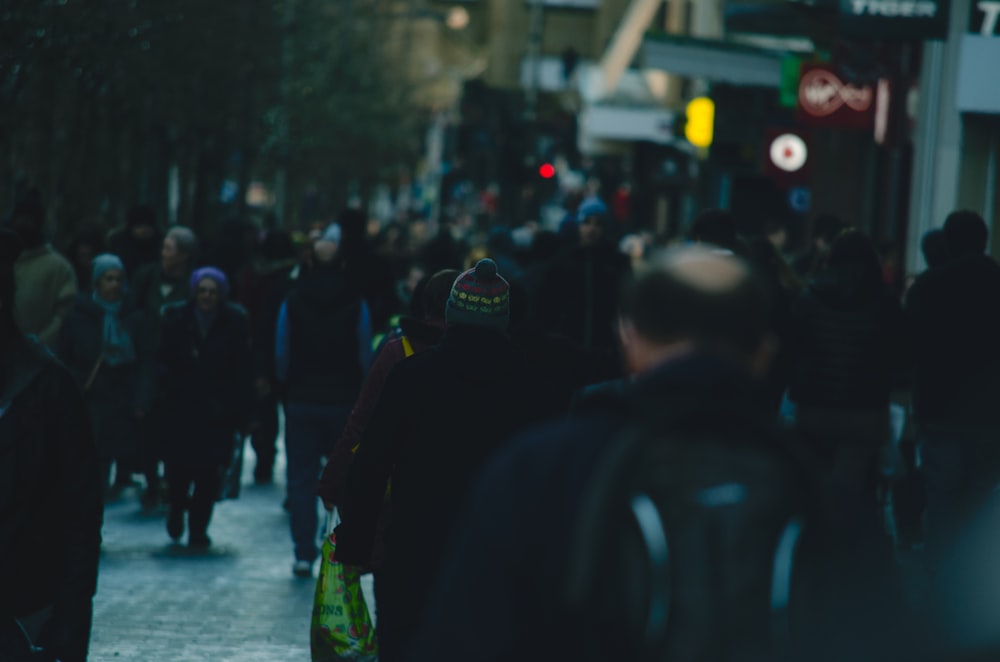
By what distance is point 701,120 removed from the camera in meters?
27.5

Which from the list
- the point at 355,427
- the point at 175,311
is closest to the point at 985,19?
the point at 175,311

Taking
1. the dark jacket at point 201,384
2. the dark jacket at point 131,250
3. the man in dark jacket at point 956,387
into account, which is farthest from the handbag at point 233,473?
the man in dark jacket at point 956,387

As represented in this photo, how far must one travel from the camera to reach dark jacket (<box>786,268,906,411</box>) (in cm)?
962

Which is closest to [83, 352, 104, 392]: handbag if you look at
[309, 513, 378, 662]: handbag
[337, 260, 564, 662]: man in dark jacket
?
[309, 513, 378, 662]: handbag

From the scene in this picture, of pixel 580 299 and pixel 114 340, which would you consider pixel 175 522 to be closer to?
pixel 114 340

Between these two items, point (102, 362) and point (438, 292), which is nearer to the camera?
point (438, 292)

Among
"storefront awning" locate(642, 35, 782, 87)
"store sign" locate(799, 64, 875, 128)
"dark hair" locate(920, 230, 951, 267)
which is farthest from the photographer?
"storefront awning" locate(642, 35, 782, 87)

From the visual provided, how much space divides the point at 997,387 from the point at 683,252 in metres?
6.55

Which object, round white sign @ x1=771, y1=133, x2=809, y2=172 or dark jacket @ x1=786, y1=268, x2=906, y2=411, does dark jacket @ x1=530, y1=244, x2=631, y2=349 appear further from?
round white sign @ x1=771, y1=133, x2=809, y2=172

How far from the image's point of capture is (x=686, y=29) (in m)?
41.7

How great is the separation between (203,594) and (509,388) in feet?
16.5

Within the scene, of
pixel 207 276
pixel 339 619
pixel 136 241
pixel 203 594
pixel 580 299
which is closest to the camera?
pixel 339 619

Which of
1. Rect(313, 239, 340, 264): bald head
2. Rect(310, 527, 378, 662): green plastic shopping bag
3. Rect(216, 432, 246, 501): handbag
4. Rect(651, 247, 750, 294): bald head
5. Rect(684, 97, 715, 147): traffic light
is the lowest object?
Rect(216, 432, 246, 501): handbag

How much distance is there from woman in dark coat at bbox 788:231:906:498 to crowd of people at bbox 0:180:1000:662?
1 cm
